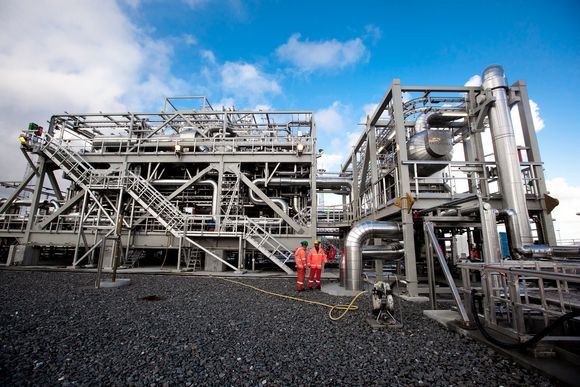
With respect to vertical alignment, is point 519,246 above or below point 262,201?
below

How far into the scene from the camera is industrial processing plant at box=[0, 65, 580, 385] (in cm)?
436

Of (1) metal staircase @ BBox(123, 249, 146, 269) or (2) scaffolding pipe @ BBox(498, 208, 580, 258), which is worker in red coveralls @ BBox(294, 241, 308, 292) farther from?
(1) metal staircase @ BBox(123, 249, 146, 269)

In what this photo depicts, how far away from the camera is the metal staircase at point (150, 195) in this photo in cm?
1226

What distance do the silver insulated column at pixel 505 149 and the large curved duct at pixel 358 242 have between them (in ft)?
10.1

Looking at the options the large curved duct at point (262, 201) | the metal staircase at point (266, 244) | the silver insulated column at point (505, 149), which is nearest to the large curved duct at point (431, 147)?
the silver insulated column at point (505, 149)

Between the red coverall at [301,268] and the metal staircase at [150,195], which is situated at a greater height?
the metal staircase at [150,195]

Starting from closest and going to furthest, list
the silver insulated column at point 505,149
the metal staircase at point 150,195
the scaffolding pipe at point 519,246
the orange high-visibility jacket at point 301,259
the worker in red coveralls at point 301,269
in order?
1. the scaffolding pipe at point 519,246
2. the silver insulated column at point 505,149
3. the worker in red coveralls at point 301,269
4. the orange high-visibility jacket at point 301,259
5. the metal staircase at point 150,195

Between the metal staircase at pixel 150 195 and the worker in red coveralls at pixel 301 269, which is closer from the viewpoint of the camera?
the worker in red coveralls at pixel 301 269

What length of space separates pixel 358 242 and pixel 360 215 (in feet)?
16.1

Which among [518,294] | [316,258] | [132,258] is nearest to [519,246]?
[518,294]

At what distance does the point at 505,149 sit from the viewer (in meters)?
7.62

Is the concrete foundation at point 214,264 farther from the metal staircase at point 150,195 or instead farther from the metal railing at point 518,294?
the metal railing at point 518,294

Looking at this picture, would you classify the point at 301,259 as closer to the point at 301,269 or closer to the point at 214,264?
the point at 301,269

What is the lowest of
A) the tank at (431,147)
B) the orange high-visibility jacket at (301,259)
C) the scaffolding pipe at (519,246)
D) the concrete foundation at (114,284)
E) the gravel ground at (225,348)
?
the gravel ground at (225,348)
